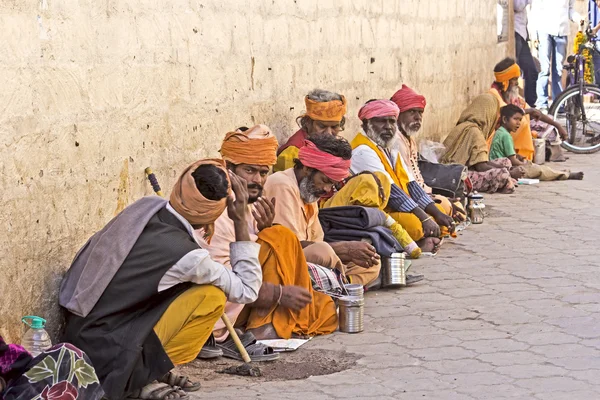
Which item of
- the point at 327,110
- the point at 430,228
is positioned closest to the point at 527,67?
the point at 430,228

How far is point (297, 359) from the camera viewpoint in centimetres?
512

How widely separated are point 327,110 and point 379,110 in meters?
0.56

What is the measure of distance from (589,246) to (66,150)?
4224 mm

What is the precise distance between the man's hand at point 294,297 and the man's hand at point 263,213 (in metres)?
0.35

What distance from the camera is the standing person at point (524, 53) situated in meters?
14.3

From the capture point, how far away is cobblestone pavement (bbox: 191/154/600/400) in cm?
462

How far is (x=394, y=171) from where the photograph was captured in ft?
24.9

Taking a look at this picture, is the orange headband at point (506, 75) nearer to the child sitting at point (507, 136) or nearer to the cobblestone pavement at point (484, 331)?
the child sitting at point (507, 136)

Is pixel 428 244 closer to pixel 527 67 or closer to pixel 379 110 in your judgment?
pixel 379 110

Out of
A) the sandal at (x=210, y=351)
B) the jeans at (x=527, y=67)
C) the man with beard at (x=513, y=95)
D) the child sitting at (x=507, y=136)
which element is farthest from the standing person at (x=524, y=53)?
the sandal at (x=210, y=351)

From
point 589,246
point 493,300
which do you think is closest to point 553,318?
point 493,300

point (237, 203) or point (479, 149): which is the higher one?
point (237, 203)

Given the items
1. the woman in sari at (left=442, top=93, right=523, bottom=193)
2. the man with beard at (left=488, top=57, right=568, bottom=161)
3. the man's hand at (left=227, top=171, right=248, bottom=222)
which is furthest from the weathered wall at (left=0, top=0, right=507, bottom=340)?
the man with beard at (left=488, top=57, right=568, bottom=161)

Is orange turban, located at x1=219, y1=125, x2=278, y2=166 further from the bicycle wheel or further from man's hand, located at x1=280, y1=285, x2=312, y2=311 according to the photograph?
the bicycle wheel
